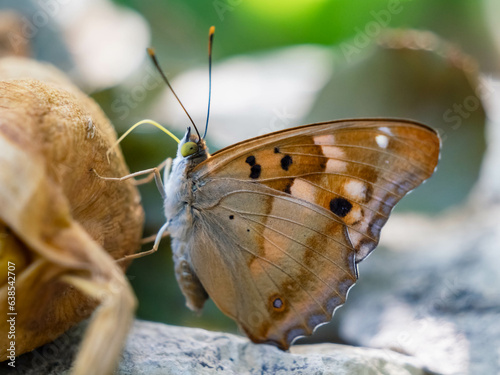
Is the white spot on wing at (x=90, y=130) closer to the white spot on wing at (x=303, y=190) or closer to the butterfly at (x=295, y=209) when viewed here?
the butterfly at (x=295, y=209)

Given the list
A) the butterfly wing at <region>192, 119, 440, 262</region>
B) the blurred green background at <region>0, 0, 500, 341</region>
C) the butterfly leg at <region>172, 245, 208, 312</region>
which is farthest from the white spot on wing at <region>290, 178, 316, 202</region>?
the blurred green background at <region>0, 0, 500, 341</region>

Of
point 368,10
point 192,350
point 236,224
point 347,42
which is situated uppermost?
point 368,10

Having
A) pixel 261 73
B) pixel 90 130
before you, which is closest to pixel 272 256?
pixel 90 130

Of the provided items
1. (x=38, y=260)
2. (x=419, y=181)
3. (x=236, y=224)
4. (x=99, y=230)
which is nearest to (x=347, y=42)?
(x=419, y=181)

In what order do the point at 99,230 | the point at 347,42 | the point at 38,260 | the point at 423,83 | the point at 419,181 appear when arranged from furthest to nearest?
the point at 347,42 → the point at 423,83 → the point at 419,181 → the point at 99,230 → the point at 38,260

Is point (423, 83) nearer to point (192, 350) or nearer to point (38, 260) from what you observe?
point (192, 350)

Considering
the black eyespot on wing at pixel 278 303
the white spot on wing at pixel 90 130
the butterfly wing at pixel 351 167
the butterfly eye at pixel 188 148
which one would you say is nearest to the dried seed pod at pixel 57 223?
the white spot on wing at pixel 90 130
